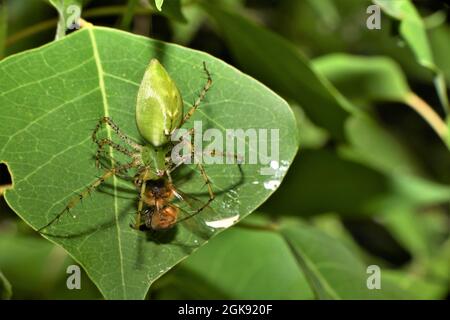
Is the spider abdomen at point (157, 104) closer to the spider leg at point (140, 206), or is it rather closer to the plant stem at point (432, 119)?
the spider leg at point (140, 206)

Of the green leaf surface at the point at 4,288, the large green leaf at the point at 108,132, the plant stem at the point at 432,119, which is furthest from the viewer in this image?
the plant stem at the point at 432,119

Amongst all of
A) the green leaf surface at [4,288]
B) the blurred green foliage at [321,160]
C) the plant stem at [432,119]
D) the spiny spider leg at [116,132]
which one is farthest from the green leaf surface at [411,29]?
the green leaf surface at [4,288]

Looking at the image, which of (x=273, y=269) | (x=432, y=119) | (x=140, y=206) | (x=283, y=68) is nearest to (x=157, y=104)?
(x=140, y=206)

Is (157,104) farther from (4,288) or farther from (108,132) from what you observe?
(4,288)

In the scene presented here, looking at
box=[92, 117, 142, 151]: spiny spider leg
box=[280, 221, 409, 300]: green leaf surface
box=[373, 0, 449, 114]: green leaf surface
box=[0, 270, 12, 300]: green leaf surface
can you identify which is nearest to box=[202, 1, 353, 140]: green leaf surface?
box=[373, 0, 449, 114]: green leaf surface

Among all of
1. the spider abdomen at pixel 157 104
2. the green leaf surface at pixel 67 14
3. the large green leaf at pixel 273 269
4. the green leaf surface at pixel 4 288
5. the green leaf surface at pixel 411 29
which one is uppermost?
the green leaf surface at pixel 411 29
